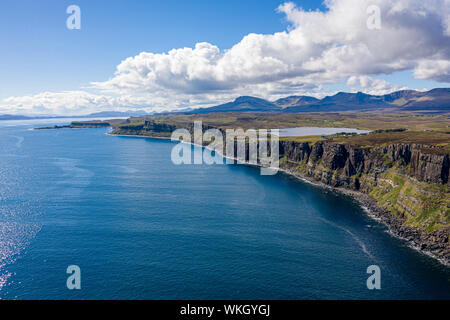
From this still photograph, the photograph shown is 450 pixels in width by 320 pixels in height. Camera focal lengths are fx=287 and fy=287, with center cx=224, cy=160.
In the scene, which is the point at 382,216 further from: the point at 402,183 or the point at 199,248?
the point at 199,248

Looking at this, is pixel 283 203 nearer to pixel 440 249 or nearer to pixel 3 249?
pixel 440 249

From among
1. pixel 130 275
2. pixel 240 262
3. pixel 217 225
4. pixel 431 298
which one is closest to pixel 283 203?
pixel 217 225

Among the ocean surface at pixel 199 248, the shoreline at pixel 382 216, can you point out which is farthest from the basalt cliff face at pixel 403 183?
the ocean surface at pixel 199 248

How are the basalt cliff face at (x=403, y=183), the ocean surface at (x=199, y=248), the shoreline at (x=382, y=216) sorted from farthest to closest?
the basalt cliff face at (x=403, y=183)
the shoreline at (x=382, y=216)
the ocean surface at (x=199, y=248)

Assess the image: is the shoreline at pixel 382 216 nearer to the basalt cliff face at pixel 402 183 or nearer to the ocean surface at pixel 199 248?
the basalt cliff face at pixel 402 183

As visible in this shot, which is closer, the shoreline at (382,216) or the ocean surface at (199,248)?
the ocean surface at (199,248)
